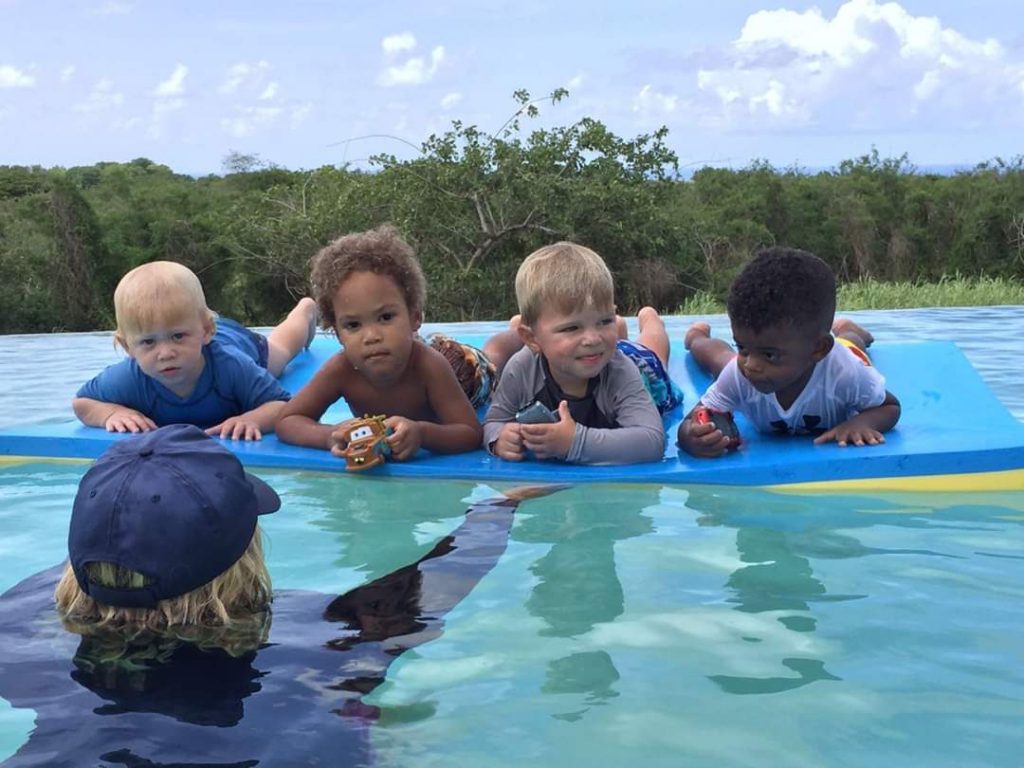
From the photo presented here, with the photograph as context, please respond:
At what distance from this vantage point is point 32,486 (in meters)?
4.25

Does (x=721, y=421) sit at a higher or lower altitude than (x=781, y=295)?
lower

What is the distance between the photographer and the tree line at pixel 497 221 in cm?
1722

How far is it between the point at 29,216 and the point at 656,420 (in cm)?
2452

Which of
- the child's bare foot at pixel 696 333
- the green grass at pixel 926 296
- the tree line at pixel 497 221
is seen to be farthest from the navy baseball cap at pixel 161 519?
the tree line at pixel 497 221

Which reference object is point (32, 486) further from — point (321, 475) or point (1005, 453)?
point (1005, 453)

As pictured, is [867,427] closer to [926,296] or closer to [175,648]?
[175,648]

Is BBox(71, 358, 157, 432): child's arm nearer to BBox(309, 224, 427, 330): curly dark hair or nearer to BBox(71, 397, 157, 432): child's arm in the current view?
BBox(71, 397, 157, 432): child's arm

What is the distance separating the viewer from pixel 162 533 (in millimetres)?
2125

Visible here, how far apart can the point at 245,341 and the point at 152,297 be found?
1.17m

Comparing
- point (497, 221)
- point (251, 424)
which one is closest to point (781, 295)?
point (251, 424)

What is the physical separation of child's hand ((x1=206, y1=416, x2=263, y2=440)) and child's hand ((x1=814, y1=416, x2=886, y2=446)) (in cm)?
221

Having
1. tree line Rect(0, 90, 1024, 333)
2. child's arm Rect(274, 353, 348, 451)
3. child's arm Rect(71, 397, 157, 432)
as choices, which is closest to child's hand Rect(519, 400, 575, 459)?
child's arm Rect(274, 353, 348, 451)

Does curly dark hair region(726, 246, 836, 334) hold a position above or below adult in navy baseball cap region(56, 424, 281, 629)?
above

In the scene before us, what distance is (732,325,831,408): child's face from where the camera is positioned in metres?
4.00
